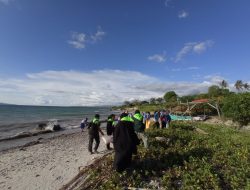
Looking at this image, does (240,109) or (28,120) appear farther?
(28,120)

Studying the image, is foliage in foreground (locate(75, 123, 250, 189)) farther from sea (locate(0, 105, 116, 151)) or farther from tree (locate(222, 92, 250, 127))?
tree (locate(222, 92, 250, 127))

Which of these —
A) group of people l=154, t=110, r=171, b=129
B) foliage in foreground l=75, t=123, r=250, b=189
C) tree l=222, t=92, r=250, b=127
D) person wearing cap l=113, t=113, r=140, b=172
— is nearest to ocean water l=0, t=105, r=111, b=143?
group of people l=154, t=110, r=171, b=129

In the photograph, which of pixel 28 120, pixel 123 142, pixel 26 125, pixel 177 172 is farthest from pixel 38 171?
pixel 28 120

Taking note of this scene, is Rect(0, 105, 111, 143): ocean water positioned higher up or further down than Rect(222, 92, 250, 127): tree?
further down

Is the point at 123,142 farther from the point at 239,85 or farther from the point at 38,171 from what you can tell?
the point at 239,85

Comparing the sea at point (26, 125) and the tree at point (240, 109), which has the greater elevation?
the tree at point (240, 109)

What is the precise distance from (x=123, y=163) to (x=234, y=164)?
4.46 m

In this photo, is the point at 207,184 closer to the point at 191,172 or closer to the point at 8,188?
the point at 191,172

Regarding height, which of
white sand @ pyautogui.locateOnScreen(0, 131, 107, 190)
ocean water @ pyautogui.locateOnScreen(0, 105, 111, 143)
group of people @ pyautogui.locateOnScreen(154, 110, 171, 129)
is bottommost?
white sand @ pyautogui.locateOnScreen(0, 131, 107, 190)

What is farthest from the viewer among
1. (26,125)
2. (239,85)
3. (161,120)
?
(239,85)

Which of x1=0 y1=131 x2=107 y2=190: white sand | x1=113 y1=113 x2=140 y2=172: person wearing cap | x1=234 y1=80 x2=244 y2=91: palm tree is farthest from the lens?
x1=234 y1=80 x2=244 y2=91: palm tree

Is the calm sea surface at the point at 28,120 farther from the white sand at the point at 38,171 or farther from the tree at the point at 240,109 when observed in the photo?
the tree at the point at 240,109

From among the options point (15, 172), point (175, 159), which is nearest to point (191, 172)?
point (175, 159)

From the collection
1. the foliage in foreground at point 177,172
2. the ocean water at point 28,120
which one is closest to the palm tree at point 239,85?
the ocean water at point 28,120
